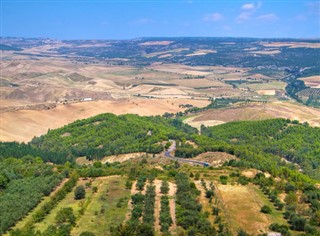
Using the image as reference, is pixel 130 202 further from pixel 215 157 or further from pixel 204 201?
pixel 215 157

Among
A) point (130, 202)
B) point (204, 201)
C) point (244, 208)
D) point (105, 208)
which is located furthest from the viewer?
point (130, 202)

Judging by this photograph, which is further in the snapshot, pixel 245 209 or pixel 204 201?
pixel 204 201

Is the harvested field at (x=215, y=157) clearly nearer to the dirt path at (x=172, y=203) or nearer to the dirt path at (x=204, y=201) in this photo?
the dirt path at (x=204, y=201)

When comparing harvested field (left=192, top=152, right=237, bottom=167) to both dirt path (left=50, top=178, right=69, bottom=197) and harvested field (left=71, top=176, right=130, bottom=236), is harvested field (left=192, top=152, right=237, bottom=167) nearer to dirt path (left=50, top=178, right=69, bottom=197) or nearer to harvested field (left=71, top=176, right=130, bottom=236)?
harvested field (left=71, top=176, right=130, bottom=236)

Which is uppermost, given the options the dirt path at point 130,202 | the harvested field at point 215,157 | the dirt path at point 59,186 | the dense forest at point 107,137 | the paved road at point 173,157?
the dirt path at point 130,202

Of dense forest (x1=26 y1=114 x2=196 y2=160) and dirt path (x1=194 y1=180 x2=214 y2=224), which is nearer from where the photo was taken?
dirt path (x1=194 y1=180 x2=214 y2=224)

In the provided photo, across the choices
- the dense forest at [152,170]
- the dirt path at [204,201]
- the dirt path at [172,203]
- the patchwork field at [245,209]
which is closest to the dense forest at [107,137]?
the dense forest at [152,170]

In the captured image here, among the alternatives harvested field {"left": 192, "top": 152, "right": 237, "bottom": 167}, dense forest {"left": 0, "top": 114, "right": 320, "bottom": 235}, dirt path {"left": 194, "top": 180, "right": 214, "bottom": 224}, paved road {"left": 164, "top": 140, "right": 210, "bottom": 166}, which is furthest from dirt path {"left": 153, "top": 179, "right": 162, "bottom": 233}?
harvested field {"left": 192, "top": 152, "right": 237, "bottom": 167}

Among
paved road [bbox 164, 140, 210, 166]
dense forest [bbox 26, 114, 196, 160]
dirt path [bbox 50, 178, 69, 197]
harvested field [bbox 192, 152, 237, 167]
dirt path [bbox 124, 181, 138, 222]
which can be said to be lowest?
dense forest [bbox 26, 114, 196, 160]

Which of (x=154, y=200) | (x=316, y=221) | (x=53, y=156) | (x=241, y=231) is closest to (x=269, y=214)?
(x=316, y=221)

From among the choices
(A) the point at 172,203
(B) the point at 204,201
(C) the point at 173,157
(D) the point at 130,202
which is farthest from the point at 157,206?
(C) the point at 173,157

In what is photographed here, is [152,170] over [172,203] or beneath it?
beneath
